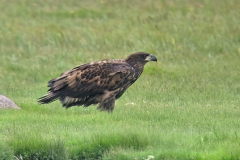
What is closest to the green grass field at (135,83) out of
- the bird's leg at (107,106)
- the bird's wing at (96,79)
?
the bird's leg at (107,106)

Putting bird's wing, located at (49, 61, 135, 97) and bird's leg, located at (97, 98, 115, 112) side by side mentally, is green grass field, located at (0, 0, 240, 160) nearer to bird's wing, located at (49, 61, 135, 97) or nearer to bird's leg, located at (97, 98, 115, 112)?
bird's leg, located at (97, 98, 115, 112)

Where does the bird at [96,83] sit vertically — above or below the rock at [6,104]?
above

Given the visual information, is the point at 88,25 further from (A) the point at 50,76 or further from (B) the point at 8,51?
(A) the point at 50,76

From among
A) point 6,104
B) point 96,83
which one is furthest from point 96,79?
point 6,104

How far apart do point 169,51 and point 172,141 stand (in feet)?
34.1

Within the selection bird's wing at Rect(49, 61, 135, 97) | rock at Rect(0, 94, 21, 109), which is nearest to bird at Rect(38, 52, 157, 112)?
bird's wing at Rect(49, 61, 135, 97)

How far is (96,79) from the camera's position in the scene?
1096 cm

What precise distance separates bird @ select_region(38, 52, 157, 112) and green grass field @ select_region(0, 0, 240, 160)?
38cm

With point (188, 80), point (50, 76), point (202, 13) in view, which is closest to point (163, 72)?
point (188, 80)

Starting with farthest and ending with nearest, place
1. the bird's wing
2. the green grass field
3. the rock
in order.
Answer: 1. the rock
2. the bird's wing
3. the green grass field

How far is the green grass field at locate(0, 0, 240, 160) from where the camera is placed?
841cm

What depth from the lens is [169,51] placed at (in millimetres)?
18703

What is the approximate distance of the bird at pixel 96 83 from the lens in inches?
429

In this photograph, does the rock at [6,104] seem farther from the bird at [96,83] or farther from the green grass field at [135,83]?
the bird at [96,83]
